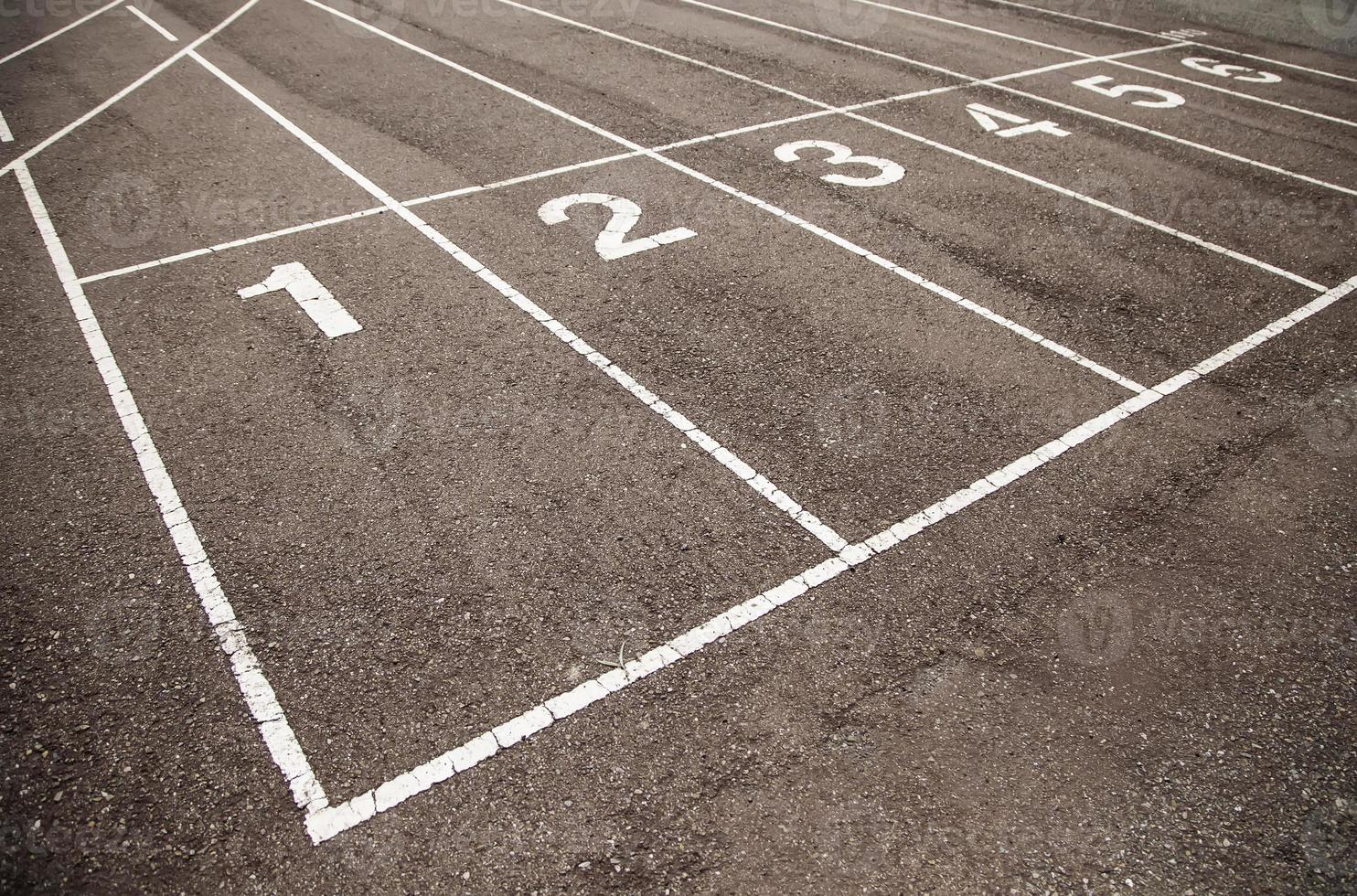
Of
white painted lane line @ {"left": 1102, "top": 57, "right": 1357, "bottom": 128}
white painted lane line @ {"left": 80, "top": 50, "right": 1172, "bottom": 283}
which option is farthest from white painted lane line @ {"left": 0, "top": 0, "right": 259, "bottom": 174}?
white painted lane line @ {"left": 1102, "top": 57, "right": 1357, "bottom": 128}

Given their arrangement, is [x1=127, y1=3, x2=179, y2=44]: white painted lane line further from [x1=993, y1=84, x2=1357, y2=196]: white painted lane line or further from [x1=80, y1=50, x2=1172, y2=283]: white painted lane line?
[x1=993, y1=84, x2=1357, y2=196]: white painted lane line

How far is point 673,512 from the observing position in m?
5.07

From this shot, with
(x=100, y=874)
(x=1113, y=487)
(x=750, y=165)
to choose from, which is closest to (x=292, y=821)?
(x=100, y=874)

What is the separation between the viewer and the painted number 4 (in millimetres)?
10500

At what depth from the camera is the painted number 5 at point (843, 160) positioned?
9.14m

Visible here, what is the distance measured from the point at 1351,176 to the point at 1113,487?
7158 millimetres

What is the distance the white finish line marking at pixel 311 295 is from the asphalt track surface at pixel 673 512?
0.14 ft

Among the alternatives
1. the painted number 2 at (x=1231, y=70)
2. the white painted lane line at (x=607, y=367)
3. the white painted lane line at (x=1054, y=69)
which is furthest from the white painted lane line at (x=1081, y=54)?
the white painted lane line at (x=607, y=367)

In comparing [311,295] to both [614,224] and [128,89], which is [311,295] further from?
[128,89]

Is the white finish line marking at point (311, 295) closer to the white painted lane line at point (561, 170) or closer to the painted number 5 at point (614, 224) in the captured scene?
the white painted lane line at point (561, 170)

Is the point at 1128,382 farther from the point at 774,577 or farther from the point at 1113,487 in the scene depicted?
the point at 774,577

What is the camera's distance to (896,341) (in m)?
6.56

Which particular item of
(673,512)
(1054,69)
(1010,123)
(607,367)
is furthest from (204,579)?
(1054,69)

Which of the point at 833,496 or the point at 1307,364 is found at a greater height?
the point at 1307,364
